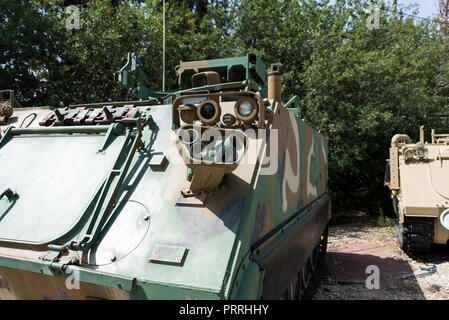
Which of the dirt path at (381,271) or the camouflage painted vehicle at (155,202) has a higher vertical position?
the camouflage painted vehicle at (155,202)

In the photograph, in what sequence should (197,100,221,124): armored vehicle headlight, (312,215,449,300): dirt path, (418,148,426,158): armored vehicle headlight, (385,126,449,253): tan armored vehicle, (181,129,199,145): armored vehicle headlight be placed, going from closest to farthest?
1. (181,129,199,145): armored vehicle headlight
2. (197,100,221,124): armored vehicle headlight
3. (312,215,449,300): dirt path
4. (385,126,449,253): tan armored vehicle
5. (418,148,426,158): armored vehicle headlight

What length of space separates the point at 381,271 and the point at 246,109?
5.22 metres

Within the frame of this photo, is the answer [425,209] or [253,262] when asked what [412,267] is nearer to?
[425,209]

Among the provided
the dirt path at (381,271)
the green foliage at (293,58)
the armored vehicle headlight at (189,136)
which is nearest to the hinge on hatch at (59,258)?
the armored vehicle headlight at (189,136)

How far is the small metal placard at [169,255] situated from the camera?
7.08 feet

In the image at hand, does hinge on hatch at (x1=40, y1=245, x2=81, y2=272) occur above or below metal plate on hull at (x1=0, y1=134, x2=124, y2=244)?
below

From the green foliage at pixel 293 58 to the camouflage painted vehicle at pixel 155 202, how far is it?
7.49 m

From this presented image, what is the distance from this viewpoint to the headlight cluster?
253 centimetres

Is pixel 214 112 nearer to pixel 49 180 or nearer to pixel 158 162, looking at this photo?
pixel 158 162

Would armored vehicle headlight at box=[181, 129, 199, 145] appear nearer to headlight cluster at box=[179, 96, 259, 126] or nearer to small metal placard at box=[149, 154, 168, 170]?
headlight cluster at box=[179, 96, 259, 126]

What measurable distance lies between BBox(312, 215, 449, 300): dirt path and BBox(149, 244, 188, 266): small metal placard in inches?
131

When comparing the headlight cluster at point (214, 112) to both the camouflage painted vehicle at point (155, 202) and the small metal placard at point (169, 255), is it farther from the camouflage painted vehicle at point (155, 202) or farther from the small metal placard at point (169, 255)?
the small metal placard at point (169, 255)

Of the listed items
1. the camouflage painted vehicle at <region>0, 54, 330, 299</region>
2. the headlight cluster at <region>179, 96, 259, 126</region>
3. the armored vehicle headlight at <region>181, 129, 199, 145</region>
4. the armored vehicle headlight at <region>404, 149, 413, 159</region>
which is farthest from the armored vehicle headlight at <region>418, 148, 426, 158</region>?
the armored vehicle headlight at <region>181, 129, 199, 145</region>
